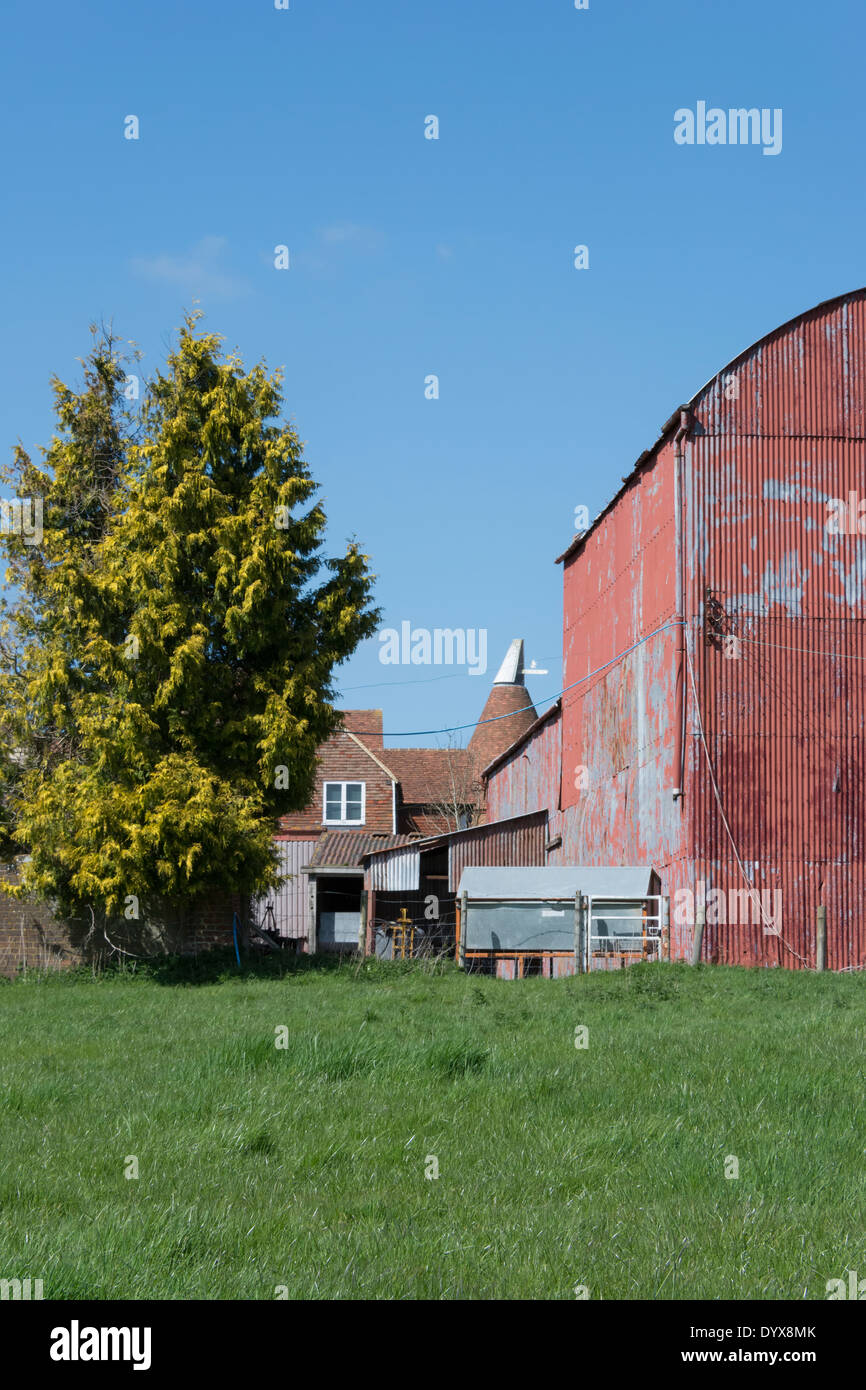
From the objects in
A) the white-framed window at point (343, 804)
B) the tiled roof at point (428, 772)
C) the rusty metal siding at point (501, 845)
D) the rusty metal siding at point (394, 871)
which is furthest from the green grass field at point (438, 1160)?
Result: the tiled roof at point (428, 772)

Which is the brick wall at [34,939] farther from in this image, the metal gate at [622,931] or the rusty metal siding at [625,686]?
the rusty metal siding at [625,686]

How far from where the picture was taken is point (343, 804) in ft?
149

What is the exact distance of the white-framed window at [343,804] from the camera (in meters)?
45.4

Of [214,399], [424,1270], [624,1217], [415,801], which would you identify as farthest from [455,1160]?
[415,801]

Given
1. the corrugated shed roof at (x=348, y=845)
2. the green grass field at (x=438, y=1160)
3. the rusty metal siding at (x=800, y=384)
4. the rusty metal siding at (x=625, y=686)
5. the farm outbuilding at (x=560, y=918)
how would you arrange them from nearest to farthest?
the green grass field at (x=438, y=1160), the rusty metal siding at (x=800, y=384), the farm outbuilding at (x=560, y=918), the rusty metal siding at (x=625, y=686), the corrugated shed roof at (x=348, y=845)

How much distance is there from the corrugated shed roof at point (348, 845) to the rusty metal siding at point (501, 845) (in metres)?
1.45

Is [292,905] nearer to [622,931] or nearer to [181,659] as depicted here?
[622,931]

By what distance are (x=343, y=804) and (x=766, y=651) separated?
2323 cm

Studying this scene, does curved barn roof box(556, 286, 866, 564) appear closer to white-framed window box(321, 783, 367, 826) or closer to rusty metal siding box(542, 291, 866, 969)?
rusty metal siding box(542, 291, 866, 969)

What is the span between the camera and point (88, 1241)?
543cm

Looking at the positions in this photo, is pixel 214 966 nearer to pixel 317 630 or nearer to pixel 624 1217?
pixel 317 630

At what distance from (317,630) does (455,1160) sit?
18281 mm

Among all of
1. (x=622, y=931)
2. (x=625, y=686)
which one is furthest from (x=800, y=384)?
(x=622, y=931)

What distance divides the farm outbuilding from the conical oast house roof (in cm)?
2849
